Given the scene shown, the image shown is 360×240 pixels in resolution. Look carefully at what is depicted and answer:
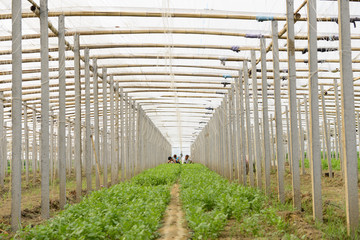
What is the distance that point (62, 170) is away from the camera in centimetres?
953

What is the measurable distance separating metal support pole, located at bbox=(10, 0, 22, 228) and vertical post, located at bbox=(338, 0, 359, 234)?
18.2 ft

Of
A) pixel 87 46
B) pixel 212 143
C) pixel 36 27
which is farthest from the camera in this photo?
pixel 212 143

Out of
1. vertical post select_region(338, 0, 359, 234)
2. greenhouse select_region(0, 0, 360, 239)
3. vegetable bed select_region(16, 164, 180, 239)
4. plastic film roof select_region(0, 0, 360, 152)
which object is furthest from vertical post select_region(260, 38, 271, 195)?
vertical post select_region(338, 0, 359, 234)

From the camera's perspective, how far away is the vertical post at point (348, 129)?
5720 millimetres

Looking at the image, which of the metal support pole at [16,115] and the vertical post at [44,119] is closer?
the metal support pole at [16,115]

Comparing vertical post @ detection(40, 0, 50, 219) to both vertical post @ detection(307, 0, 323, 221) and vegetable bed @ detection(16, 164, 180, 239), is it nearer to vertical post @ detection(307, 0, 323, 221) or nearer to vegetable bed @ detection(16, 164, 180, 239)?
vegetable bed @ detection(16, 164, 180, 239)

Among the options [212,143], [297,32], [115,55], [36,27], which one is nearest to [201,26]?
[297,32]

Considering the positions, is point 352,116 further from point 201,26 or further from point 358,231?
point 201,26

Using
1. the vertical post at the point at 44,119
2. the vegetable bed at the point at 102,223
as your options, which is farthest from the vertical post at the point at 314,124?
the vertical post at the point at 44,119

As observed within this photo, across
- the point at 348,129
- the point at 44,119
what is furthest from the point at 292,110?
the point at 44,119

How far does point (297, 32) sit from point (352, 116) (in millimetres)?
5699

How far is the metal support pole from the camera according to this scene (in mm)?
6824

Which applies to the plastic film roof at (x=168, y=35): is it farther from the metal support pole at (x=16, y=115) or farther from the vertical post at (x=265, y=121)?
the metal support pole at (x=16, y=115)

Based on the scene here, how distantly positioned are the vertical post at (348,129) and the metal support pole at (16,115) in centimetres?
555
